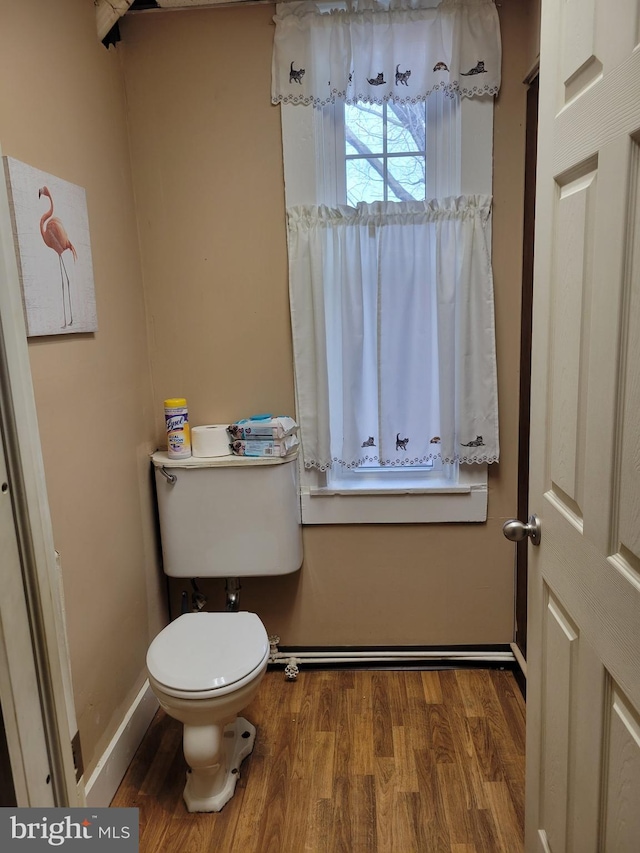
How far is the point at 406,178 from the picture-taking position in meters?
2.07

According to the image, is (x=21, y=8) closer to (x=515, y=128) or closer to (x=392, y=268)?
(x=392, y=268)

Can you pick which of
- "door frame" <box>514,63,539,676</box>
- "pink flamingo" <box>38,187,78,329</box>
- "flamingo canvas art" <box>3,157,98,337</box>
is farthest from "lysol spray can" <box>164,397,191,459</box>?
"door frame" <box>514,63,539,676</box>

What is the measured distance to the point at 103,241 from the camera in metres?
1.86

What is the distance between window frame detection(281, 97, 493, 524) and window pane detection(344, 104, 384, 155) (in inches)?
1.5

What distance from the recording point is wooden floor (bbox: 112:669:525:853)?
1607 millimetres

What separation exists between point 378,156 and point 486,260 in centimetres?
53

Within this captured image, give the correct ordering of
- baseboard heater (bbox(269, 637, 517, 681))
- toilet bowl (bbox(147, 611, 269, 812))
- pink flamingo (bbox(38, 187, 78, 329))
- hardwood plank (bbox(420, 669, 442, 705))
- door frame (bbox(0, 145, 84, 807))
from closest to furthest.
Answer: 1. door frame (bbox(0, 145, 84, 807))
2. pink flamingo (bbox(38, 187, 78, 329))
3. toilet bowl (bbox(147, 611, 269, 812))
4. hardwood plank (bbox(420, 669, 442, 705))
5. baseboard heater (bbox(269, 637, 517, 681))

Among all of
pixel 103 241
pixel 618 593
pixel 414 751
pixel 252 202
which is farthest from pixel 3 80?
pixel 414 751

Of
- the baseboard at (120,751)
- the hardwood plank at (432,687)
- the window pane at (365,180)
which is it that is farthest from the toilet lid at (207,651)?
the window pane at (365,180)

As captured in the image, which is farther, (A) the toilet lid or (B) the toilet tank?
(B) the toilet tank

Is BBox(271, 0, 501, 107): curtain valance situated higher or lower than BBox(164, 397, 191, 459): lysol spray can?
higher

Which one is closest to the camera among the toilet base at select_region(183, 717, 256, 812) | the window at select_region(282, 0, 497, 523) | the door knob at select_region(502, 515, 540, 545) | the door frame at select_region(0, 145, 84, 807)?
the door frame at select_region(0, 145, 84, 807)

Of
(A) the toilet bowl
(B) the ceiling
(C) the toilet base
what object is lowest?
(C) the toilet base

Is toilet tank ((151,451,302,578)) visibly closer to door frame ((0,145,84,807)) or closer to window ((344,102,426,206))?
window ((344,102,426,206))
